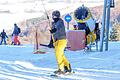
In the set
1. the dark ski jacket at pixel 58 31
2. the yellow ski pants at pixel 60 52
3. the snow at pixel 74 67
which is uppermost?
the dark ski jacket at pixel 58 31

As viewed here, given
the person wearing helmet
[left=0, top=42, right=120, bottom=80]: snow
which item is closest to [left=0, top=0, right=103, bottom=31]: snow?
[left=0, top=42, right=120, bottom=80]: snow

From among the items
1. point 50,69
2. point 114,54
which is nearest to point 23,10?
point 114,54

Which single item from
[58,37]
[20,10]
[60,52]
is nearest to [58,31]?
[58,37]

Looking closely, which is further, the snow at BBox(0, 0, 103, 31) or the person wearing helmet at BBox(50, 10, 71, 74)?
the snow at BBox(0, 0, 103, 31)

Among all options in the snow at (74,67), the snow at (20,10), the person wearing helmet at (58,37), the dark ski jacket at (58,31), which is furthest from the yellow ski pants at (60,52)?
the snow at (20,10)

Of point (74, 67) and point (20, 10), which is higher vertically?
point (20, 10)

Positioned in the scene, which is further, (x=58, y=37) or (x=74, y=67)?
(x=74, y=67)

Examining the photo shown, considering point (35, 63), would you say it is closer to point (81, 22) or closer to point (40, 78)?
point (40, 78)

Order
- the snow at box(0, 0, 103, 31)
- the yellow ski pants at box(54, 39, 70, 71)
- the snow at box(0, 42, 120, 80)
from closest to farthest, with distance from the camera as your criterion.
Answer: the yellow ski pants at box(54, 39, 70, 71)
the snow at box(0, 42, 120, 80)
the snow at box(0, 0, 103, 31)

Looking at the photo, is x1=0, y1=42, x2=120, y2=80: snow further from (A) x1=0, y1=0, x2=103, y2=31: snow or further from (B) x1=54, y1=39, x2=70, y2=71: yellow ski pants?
(A) x1=0, y1=0, x2=103, y2=31: snow

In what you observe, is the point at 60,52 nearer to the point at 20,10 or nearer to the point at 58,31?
the point at 58,31

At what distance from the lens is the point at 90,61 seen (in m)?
17.8

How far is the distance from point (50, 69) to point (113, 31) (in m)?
40.6

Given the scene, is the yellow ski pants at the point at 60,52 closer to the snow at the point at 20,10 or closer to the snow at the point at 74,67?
the snow at the point at 74,67
